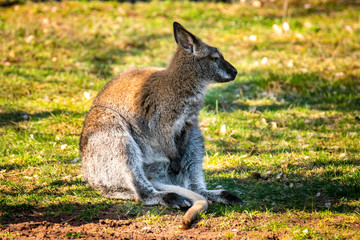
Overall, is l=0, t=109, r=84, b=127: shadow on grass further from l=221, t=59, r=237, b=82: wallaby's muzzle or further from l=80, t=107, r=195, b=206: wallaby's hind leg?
l=221, t=59, r=237, b=82: wallaby's muzzle

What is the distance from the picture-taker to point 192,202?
162 inches

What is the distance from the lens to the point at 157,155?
179 inches

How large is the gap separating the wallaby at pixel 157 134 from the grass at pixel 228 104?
0.22 m

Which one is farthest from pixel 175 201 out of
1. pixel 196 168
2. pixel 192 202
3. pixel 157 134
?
pixel 157 134

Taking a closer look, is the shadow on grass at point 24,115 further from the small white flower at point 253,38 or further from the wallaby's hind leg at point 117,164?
the small white flower at point 253,38

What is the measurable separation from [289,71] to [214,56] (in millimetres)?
4219

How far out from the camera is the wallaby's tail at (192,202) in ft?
12.2

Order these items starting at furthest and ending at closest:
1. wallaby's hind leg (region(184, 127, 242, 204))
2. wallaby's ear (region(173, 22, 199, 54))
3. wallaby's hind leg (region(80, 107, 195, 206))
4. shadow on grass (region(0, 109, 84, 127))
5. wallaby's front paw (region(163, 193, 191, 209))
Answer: shadow on grass (region(0, 109, 84, 127))
wallaby's ear (region(173, 22, 199, 54))
wallaby's hind leg (region(184, 127, 242, 204))
wallaby's hind leg (region(80, 107, 195, 206))
wallaby's front paw (region(163, 193, 191, 209))

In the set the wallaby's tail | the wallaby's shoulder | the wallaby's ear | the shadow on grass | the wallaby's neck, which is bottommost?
the wallaby's tail

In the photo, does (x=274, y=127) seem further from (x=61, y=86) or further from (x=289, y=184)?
(x=61, y=86)

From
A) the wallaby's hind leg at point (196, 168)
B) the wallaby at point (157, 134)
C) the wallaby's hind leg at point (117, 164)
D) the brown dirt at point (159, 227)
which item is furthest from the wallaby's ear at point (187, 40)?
the brown dirt at point (159, 227)

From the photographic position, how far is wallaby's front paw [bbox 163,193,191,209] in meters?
4.07

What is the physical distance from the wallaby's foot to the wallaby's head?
1.23 meters

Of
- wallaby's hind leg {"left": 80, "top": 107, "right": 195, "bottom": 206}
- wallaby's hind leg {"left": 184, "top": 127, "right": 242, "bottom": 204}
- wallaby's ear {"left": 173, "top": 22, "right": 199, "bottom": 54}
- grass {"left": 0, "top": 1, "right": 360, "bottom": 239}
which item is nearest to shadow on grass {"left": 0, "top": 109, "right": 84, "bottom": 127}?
grass {"left": 0, "top": 1, "right": 360, "bottom": 239}
